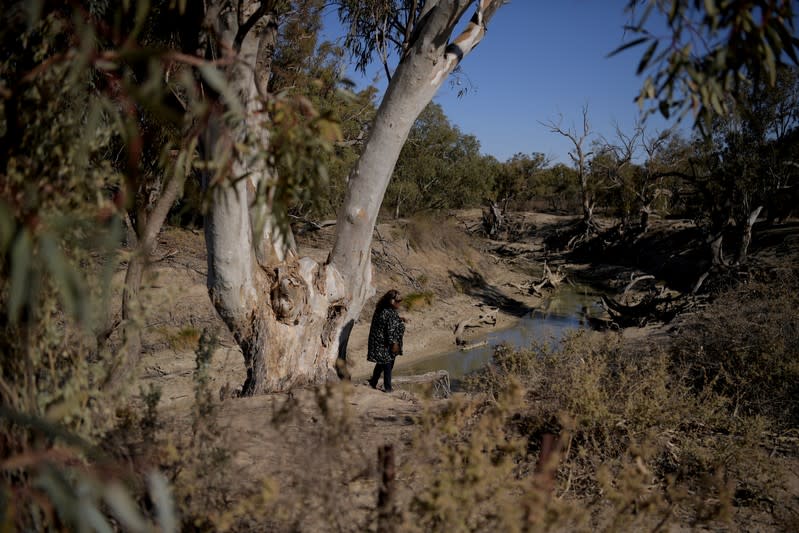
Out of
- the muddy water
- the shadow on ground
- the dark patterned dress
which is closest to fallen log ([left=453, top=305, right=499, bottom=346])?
the muddy water

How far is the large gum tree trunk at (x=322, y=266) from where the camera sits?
4914 millimetres

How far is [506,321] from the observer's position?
53.3ft

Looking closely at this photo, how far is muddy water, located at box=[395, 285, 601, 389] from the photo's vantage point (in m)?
11.8

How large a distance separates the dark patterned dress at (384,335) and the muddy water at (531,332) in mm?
2268

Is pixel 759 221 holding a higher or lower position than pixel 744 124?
lower

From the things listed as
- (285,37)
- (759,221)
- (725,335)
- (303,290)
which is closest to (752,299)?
(725,335)

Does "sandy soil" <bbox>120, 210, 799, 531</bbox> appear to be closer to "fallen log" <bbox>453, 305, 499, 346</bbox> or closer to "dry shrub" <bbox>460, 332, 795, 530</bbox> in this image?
"fallen log" <bbox>453, 305, 499, 346</bbox>

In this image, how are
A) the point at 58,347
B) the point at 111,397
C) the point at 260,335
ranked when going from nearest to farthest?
1. the point at 58,347
2. the point at 111,397
3. the point at 260,335

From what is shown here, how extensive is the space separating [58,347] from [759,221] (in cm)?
2364

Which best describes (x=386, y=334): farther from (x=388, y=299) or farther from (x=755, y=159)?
(x=755, y=159)

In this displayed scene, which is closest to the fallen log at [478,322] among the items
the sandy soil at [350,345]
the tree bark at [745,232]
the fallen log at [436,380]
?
the sandy soil at [350,345]

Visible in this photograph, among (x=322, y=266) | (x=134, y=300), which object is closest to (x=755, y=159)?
(x=322, y=266)

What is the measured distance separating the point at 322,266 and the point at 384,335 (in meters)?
1.61

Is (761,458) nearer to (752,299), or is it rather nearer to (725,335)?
(725,335)
